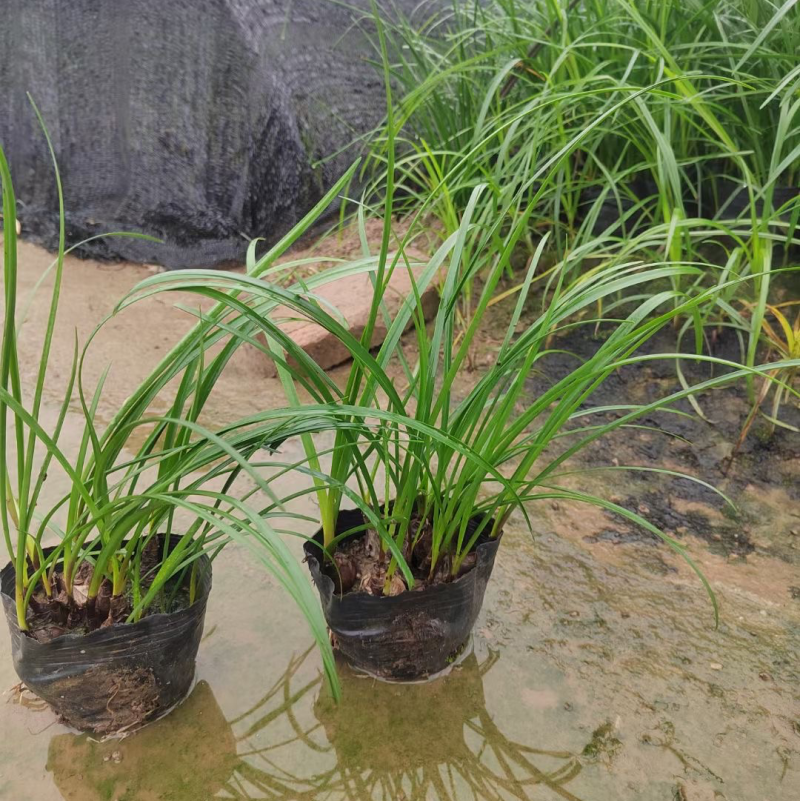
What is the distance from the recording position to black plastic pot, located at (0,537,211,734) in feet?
3.32

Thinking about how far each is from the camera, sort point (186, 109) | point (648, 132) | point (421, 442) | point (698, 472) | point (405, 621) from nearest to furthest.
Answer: point (421, 442)
point (405, 621)
point (698, 472)
point (648, 132)
point (186, 109)

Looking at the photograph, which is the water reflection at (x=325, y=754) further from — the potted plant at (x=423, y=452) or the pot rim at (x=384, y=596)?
the pot rim at (x=384, y=596)

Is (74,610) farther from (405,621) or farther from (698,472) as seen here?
(698,472)

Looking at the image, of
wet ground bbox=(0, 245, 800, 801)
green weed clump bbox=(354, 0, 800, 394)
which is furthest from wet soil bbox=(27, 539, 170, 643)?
green weed clump bbox=(354, 0, 800, 394)

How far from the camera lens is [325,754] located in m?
1.08

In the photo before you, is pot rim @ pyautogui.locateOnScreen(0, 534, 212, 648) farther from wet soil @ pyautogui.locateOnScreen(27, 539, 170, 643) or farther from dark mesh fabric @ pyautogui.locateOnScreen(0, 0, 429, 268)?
dark mesh fabric @ pyautogui.locateOnScreen(0, 0, 429, 268)

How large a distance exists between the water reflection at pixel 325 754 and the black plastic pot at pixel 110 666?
0.15 feet

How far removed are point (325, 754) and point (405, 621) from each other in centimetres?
21

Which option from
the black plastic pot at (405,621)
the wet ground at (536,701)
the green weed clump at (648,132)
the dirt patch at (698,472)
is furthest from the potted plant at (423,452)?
the green weed clump at (648,132)

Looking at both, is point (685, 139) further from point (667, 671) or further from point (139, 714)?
point (139, 714)

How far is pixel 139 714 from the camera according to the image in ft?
3.54

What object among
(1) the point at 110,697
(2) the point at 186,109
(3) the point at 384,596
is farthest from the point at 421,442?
(2) the point at 186,109

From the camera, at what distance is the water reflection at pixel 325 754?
1.03m

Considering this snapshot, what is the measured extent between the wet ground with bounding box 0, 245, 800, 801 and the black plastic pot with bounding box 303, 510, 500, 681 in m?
0.05
